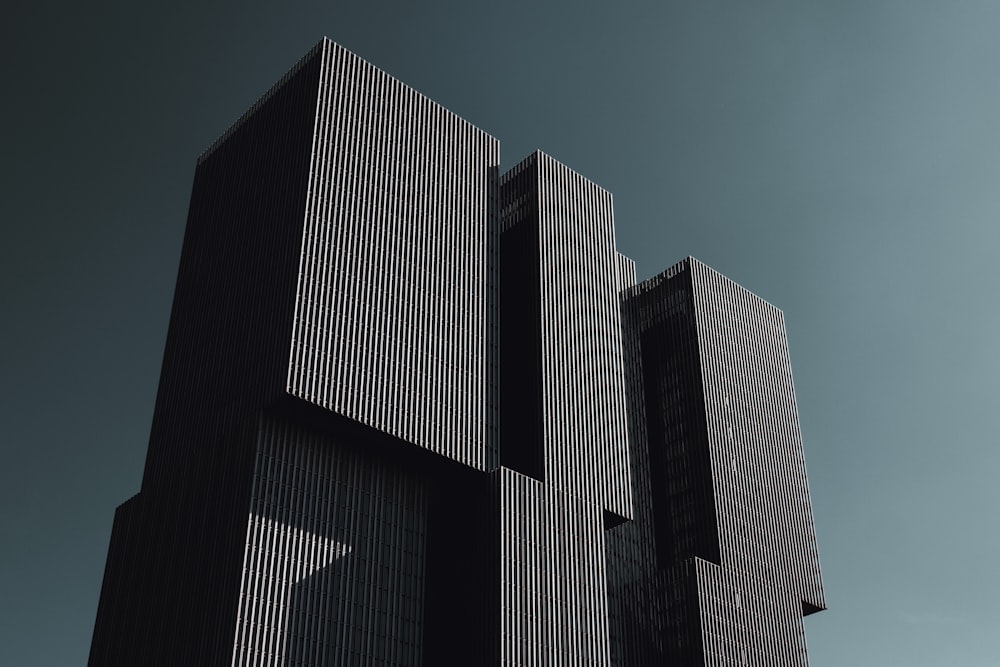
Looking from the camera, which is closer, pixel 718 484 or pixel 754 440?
pixel 718 484

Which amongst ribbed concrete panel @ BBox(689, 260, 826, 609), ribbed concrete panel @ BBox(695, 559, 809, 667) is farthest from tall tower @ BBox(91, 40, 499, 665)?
ribbed concrete panel @ BBox(689, 260, 826, 609)

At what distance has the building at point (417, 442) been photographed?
63.2 m

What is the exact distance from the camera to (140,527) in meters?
69.6

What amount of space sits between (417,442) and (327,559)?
9.35 meters

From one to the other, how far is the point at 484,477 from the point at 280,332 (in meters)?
16.0

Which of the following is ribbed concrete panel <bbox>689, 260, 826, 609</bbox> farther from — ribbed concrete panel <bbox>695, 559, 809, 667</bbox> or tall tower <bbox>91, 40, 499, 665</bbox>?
tall tower <bbox>91, 40, 499, 665</bbox>

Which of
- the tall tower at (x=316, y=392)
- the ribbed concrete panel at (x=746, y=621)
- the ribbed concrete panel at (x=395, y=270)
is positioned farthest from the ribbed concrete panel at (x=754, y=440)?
the ribbed concrete panel at (x=395, y=270)

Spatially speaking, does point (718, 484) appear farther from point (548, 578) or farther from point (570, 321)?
point (548, 578)

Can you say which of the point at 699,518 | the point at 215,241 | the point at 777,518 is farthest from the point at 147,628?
the point at 777,518

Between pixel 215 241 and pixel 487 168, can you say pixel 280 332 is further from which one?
pixel 487 168

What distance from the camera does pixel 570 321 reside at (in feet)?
273

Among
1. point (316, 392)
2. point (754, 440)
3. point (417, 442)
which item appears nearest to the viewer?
point (316, 392)

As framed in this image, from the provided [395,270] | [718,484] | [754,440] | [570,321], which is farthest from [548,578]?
[754,440]

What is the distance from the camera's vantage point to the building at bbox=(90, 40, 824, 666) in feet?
207
